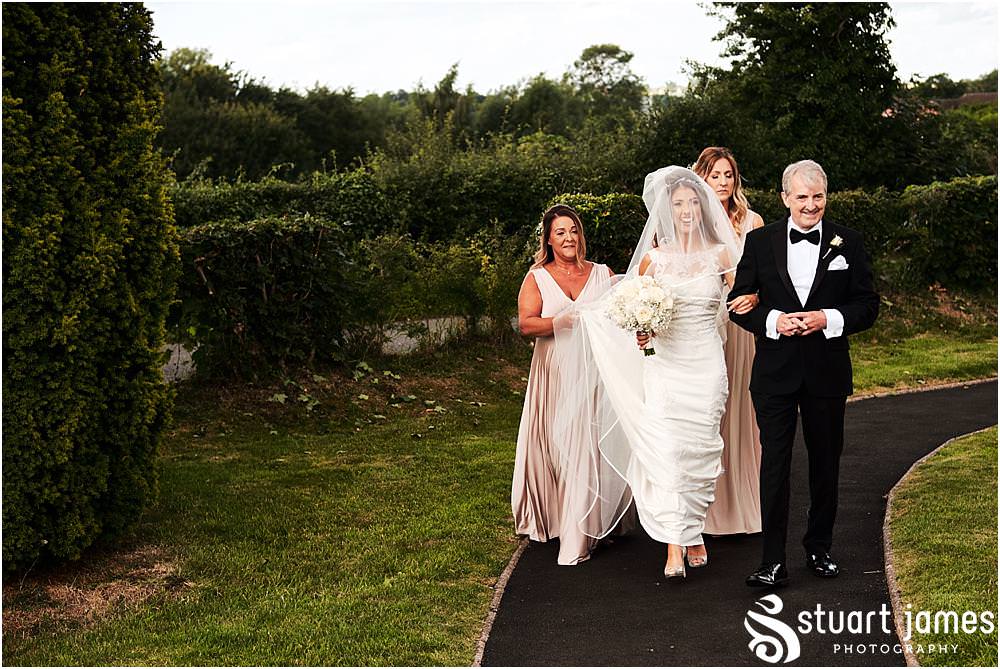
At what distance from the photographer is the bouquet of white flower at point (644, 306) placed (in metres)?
6.51

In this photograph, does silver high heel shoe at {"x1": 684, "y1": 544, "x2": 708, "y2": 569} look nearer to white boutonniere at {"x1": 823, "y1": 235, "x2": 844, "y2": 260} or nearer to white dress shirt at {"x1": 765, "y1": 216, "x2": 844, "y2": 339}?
white dress shirt at {"x1": 765, "y1": 216, "x2": 844, "y2": 339}

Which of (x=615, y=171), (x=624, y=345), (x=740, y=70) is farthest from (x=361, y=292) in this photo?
(x=740, y=70)

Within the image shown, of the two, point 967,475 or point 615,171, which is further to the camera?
point 615,171

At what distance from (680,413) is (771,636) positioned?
64.4 inches

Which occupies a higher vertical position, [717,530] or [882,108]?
[882,108]

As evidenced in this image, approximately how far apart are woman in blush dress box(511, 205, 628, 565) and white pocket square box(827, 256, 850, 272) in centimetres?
183

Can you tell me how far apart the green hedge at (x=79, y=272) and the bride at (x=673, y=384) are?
9.81 feet

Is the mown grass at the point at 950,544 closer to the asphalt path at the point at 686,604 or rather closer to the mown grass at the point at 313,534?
the asphalt path at the point at 686,604

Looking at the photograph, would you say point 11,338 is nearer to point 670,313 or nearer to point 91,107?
point 91,107

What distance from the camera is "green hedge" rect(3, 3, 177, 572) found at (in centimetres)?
614

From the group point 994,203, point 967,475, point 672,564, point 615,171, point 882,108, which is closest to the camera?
point 672,564

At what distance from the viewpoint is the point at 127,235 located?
671 centimetres

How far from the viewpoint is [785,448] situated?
20.5ft

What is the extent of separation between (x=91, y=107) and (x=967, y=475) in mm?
7279
